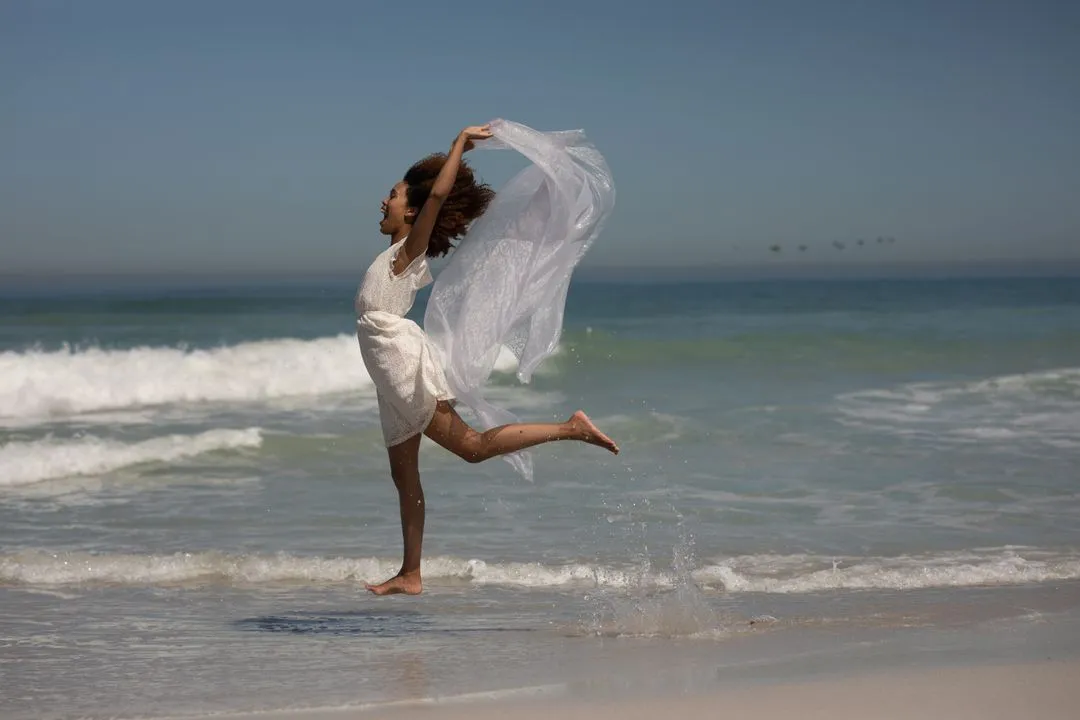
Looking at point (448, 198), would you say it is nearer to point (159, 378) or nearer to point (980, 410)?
point (980, 410)

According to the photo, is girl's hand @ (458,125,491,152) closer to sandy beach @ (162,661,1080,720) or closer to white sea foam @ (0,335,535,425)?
sandy beach @ (162,661,1080,720)

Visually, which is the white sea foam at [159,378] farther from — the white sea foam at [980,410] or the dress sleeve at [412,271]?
the dress sleeve at [412,271]

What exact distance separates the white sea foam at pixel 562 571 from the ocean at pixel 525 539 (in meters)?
0.02

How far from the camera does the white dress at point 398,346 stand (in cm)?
580

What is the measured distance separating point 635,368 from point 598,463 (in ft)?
34.0

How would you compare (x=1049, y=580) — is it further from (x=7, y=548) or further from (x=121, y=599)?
(x=7, y=548)

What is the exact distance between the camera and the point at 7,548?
7.93m

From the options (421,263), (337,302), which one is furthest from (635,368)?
(337,302)

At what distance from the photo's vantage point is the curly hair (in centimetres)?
588

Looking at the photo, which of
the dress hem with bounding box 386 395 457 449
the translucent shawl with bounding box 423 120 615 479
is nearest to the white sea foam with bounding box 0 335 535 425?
the dress hem with bounding box 386 395 457 449

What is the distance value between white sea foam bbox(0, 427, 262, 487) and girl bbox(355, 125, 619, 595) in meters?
Answer: 5.74

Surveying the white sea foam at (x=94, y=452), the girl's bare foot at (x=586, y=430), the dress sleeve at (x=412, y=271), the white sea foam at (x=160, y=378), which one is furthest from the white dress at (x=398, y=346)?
the white sea foam at (x=160, y=378)

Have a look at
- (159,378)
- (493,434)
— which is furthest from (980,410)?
(159,378)

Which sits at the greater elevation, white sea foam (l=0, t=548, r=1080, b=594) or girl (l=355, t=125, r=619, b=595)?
girl (l=355, t=125, r=619, b=595)
